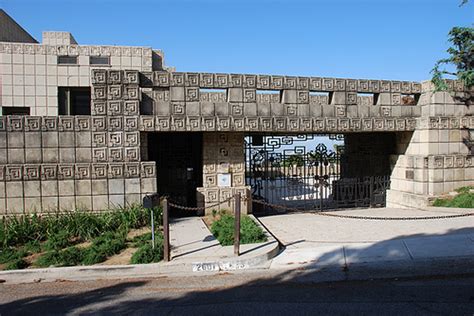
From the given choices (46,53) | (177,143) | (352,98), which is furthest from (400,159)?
(46,53)

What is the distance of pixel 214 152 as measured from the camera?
10.4 meters

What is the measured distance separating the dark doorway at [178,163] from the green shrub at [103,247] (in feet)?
10.5

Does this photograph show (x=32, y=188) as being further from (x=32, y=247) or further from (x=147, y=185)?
(x=147, y=185)

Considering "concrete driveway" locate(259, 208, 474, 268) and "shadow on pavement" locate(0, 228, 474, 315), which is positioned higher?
"concrete driveway" locate(259, 208, 474, 268)

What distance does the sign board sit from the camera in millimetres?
10328

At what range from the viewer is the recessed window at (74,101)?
1519 centimetres

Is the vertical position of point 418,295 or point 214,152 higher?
point 214,152

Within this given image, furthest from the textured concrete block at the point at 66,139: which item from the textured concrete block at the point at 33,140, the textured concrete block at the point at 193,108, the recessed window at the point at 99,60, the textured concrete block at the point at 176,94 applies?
the recessed window at the point at 99,60

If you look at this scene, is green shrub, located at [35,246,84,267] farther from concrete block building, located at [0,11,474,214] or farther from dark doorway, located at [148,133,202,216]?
dark doorway, located at [148,133,202,216]

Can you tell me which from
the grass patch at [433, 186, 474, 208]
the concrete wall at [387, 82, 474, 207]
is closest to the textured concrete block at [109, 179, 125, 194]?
the concrete wall at [387, 82, 474, 207]

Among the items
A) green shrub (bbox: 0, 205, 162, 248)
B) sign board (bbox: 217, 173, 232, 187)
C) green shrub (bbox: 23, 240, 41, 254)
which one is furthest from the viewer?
sign board (bbox: 217, 173, 232, 187)

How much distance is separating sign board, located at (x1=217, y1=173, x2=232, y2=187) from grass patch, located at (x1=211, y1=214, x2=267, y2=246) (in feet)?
5.27

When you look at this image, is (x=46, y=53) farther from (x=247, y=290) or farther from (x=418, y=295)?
(x=418, y=295)

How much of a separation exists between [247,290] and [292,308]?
94cm
